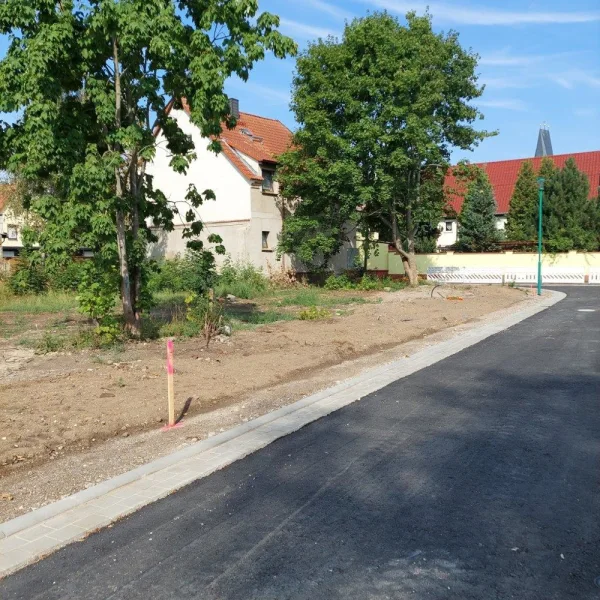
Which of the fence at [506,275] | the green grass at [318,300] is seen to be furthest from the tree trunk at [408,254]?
the fence at [506,275]

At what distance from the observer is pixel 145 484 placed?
5566mm

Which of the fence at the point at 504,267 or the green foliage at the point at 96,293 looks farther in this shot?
the fence at the point at 504,267

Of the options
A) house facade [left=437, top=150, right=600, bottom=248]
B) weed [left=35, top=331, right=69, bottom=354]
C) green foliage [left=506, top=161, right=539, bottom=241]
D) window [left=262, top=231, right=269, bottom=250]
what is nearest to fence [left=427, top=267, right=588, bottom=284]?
green foliage [left=506, top=161, right=539, bottom=241]

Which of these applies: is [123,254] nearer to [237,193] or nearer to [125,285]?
[125,285]

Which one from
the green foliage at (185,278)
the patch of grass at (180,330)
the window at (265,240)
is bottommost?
the patch of grass at (180,330)

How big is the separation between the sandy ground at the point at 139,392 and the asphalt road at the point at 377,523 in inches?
45.6

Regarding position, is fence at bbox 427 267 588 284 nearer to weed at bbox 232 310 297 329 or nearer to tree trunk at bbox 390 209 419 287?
tree trunk at bbox 390 209 419 287

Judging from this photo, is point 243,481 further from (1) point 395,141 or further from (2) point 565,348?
(1) point 395,141

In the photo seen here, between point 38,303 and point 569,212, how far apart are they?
1366 inches

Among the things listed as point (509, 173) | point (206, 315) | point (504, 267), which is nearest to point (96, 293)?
point (206, 315)

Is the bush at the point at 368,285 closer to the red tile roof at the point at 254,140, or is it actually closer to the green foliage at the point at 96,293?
the red tile roof at the point at 254,140

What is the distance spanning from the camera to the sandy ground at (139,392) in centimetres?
617

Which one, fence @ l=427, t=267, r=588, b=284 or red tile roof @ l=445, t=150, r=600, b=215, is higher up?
red tile roof @ l=445, t=150, r=600, b=215

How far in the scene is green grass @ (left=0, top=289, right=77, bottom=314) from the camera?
19850 millimetres
